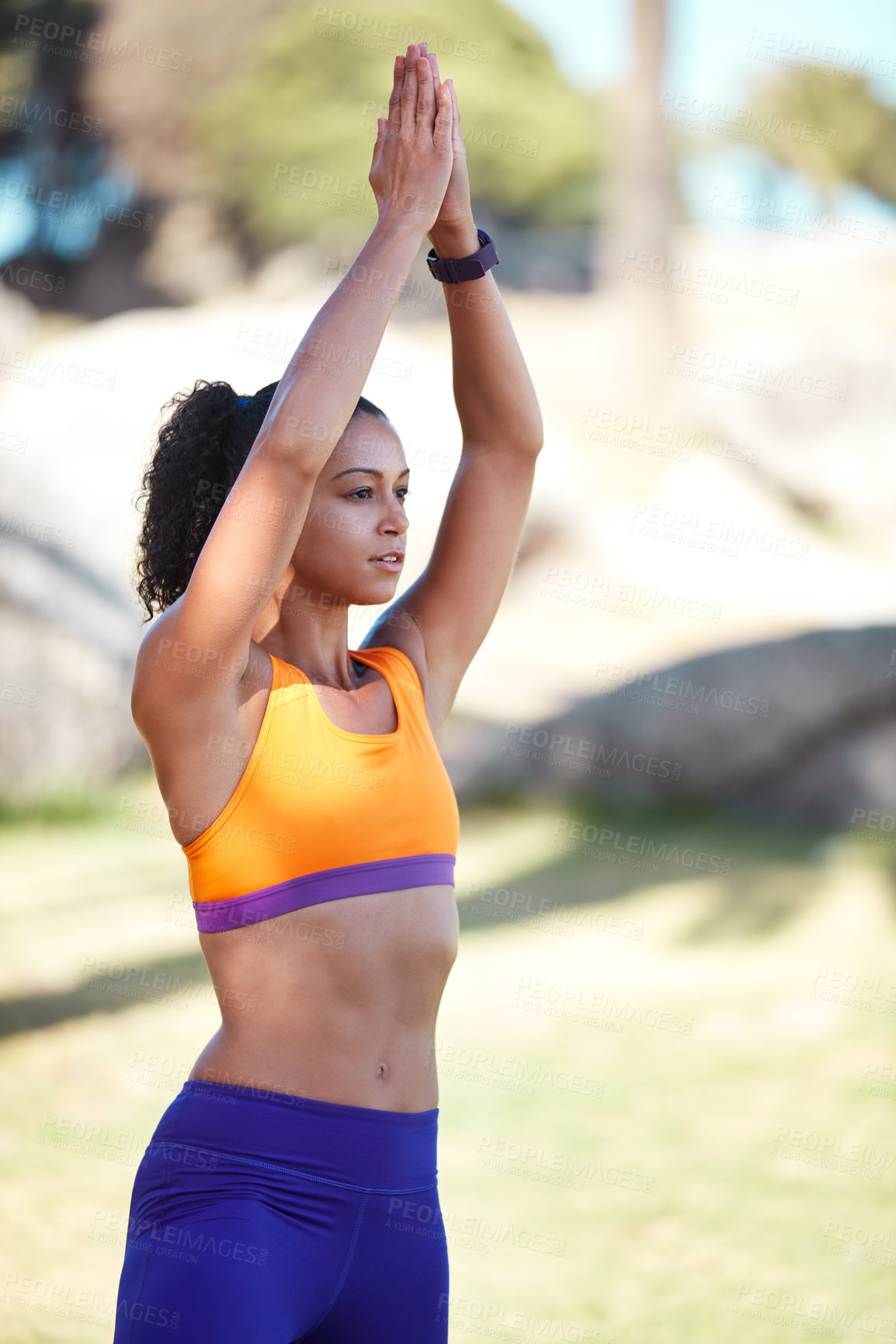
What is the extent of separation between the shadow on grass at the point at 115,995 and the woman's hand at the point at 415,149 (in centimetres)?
398

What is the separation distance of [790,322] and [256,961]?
14.4 meters

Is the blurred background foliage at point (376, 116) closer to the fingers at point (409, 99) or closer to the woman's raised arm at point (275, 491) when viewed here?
the fingers at point (409, 99)

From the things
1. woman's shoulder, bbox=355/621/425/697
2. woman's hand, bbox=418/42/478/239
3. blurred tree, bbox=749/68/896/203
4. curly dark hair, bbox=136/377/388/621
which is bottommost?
woman's shoulder, bbox=355/621/425/697

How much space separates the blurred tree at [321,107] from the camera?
16.7m

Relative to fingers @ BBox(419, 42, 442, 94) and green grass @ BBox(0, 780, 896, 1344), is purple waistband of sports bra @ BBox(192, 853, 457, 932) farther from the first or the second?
green grass @ BBox(0, 780, 896, 1344)

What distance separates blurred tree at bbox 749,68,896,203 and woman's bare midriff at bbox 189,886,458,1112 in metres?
17.5

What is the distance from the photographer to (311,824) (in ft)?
5.16

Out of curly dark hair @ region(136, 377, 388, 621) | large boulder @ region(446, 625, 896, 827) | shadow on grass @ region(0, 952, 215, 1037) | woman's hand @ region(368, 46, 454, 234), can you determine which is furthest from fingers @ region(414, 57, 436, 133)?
large boulder @ region(446, 625, 896, 827)

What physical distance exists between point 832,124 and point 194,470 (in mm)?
17314

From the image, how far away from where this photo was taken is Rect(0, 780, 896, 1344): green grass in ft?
11.5

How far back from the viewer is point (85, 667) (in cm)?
725

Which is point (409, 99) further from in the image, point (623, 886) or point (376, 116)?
point (376, 116)

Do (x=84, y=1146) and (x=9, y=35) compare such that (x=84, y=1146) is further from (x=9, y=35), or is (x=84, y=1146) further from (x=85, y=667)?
(x=9, y=35)

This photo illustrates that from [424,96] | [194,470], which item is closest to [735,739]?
[194,470]
